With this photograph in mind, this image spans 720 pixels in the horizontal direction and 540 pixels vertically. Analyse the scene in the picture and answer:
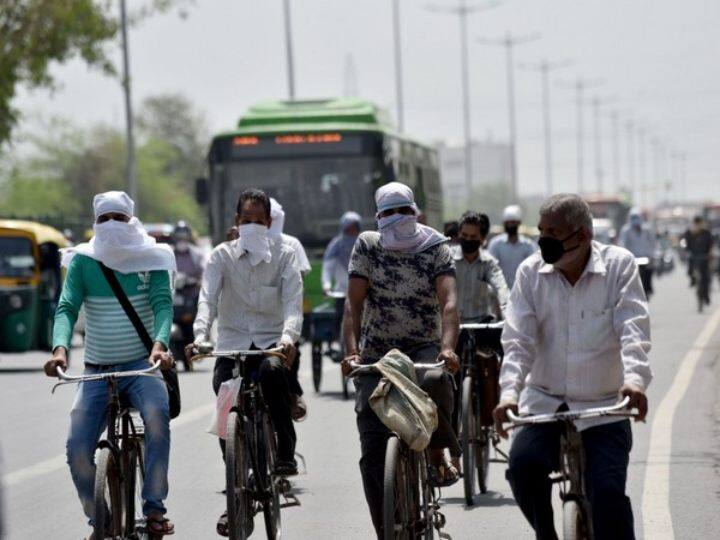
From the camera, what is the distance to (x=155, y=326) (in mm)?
8648

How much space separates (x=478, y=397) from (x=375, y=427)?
11.7ft

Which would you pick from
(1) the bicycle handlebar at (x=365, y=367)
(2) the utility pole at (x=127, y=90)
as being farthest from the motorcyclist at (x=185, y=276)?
(2) the utility pole at (x=127, y=90)

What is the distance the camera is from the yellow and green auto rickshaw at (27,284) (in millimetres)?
26266

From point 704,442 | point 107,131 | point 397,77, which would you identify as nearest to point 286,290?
point 704,442

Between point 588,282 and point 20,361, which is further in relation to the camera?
point 20,361

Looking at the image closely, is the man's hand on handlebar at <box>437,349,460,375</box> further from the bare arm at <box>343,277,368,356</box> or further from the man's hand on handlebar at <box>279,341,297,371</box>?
the man's hand on handlebar at <box>279,341,297,371</box>

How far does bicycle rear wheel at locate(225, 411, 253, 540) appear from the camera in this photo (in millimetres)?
8812

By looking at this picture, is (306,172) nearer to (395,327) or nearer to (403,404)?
(395,327)

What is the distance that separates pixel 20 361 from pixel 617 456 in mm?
22424

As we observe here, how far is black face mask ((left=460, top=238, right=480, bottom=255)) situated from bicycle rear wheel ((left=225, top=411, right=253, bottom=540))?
11.4ft

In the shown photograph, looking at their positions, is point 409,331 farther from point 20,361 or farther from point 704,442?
point 20,361

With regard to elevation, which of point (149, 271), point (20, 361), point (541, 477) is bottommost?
point (20, 361)

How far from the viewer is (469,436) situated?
11.4 meters

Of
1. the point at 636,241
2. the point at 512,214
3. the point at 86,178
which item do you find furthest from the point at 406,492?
the point at 86,178
